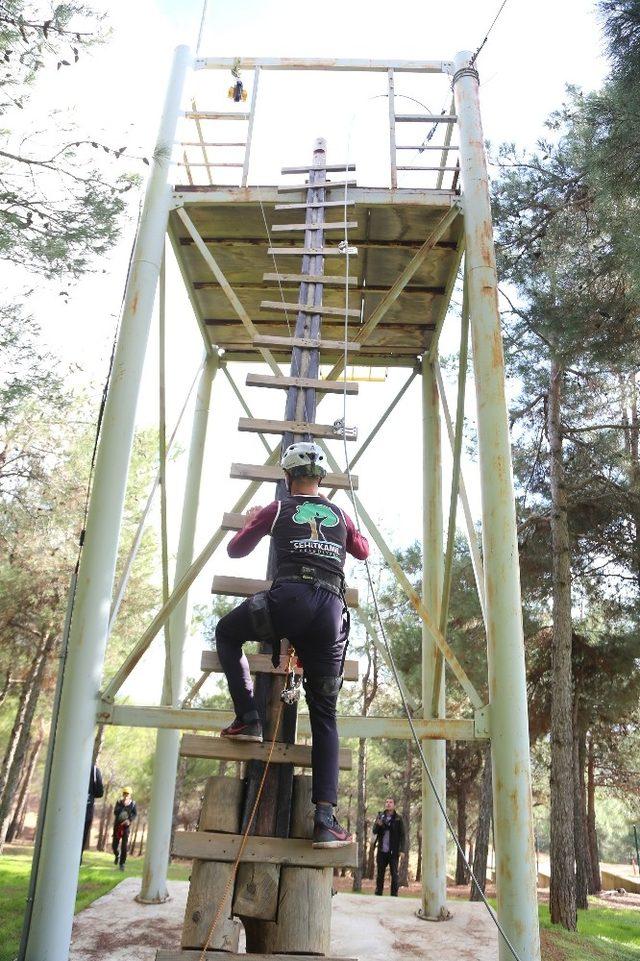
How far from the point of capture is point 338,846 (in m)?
3.53

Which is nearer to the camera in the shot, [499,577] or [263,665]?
[263,665]

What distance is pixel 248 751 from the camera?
382 cm

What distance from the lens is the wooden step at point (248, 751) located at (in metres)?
3.80

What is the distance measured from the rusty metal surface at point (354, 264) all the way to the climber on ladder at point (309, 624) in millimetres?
4042

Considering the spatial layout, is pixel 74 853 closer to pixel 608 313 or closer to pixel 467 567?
pixel 608 313

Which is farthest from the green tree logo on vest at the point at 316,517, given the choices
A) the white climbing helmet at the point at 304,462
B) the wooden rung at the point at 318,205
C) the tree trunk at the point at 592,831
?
the tree trunk at the point at 592,831

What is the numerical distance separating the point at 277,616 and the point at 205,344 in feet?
19.4

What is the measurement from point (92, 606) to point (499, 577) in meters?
3.13

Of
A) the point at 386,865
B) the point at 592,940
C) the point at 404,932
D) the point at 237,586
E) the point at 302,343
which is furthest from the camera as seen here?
the point at 386,865

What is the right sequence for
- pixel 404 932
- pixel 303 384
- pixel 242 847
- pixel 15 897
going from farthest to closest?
pixel 15 897, pixel 404 932, pixel 303 384, pixel 242 847

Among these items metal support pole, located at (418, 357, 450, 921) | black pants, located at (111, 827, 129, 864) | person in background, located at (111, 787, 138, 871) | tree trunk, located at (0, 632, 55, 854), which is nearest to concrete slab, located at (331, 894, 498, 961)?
metal support pole, located at (418, 357, 450, 921)

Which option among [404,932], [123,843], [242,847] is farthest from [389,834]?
[242,847]

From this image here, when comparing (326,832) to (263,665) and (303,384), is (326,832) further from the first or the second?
(303,384)

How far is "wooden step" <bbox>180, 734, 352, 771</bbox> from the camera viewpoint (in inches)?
150
